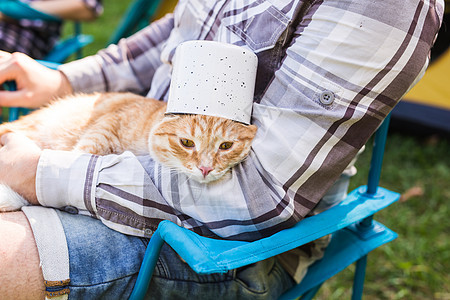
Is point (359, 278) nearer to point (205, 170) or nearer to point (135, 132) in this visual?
point (205, 170)

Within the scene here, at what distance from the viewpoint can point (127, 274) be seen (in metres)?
1.10

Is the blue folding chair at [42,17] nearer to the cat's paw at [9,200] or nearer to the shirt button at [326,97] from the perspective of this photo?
the cat's paw at [9,200]

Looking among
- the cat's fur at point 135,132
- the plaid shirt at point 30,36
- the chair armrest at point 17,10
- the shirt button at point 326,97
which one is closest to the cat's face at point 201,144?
the cat's fur at point 135,132

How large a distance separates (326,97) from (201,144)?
0.40 m

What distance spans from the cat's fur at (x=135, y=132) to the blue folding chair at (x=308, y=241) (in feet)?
0.83

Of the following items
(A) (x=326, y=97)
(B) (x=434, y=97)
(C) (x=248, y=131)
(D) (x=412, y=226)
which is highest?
(A) (x=326, y=97)

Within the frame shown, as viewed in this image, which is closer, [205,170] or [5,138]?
[205,170]

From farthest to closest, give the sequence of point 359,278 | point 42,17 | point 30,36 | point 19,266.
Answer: point 30,36 → point 42,17 → point 359,278 → point 19,266

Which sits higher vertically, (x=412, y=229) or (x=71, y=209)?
(x=71, y=209)

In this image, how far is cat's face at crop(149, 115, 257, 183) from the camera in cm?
120

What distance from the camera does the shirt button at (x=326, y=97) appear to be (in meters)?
1.05

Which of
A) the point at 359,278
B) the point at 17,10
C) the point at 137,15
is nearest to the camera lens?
the point at 359,278

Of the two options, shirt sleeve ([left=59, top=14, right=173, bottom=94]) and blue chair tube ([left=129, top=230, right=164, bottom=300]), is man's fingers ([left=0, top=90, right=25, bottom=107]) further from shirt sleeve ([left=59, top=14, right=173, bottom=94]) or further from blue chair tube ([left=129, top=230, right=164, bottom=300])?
blue chair tube ([left=129, top=230, right=164, bottom=300])

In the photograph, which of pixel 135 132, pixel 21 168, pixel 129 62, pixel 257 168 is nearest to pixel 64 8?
pixel 129 62
